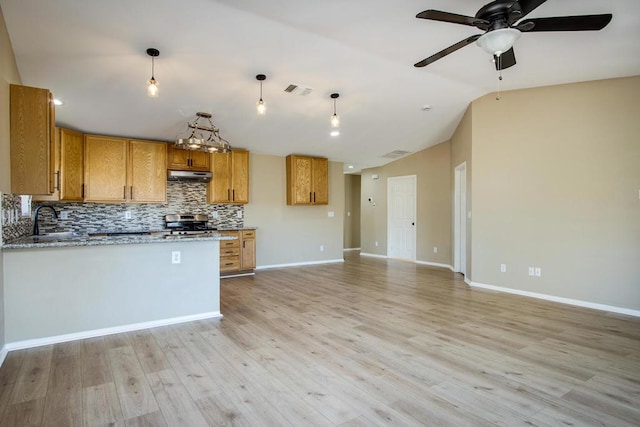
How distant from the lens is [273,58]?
357 centimetres

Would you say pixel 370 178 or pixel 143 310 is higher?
pixel 370 178

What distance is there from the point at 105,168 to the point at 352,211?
692cm

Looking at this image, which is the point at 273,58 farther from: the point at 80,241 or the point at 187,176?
the point at 187,176

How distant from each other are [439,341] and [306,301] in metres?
1.88

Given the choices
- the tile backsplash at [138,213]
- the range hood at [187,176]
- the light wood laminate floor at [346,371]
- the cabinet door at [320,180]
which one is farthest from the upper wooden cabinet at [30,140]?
the cabinet door at [320,180]

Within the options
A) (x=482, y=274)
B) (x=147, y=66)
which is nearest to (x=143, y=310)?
(x=147, y=66)

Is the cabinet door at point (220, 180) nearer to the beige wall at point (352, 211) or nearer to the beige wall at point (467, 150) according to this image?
the beige wall at point (467, 150)

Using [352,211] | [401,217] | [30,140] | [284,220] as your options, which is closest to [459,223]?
[401,217]

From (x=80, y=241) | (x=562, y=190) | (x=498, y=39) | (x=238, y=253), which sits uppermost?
(x=498, y=39)

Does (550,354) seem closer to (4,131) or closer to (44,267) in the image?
(44,267)

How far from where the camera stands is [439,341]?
10.1 feet

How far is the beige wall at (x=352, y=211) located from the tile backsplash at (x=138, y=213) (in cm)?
437

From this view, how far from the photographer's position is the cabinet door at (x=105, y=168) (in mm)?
5188

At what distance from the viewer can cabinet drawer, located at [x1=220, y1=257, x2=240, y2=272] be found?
6.07m
